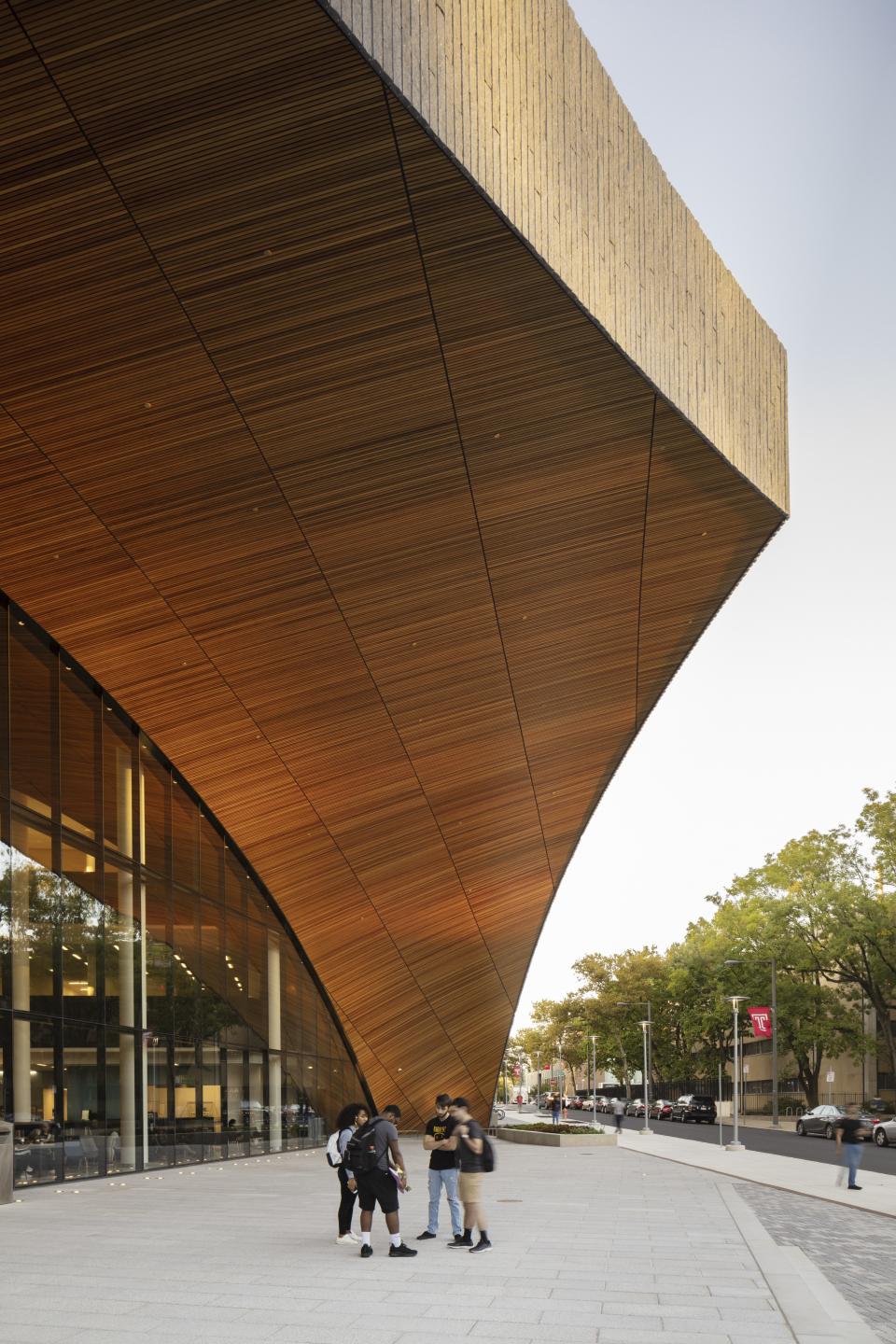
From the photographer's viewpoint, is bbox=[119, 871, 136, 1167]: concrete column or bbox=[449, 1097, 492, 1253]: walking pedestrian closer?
bbox=[449, 1097, 492, 1253]: walking pedestrian

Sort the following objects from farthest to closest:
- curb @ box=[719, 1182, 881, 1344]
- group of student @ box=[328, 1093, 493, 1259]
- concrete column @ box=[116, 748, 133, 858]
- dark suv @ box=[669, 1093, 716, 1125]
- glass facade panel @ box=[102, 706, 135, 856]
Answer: dark suv @ box=[669, 1093, 716, 1125] → concrete column @ box=[116, 748, 133, 858] → glass facade panel @ box=[102, 706, 135, 856] → group of student @ box=[328, 1093, 493, 1259] → curb @ box=[719, 1182, 881, 1344]

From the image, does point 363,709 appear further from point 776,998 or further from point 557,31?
point 776,998

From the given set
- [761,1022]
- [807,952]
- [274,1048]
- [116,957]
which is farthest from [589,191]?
[807,952]

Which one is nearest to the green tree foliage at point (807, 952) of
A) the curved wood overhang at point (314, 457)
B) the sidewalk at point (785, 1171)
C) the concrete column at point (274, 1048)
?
the sidewalk at point (785, 1171)

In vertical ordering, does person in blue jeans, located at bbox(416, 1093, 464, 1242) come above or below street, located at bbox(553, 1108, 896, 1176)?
above

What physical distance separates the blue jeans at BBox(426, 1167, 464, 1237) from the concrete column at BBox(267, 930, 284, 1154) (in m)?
16.4

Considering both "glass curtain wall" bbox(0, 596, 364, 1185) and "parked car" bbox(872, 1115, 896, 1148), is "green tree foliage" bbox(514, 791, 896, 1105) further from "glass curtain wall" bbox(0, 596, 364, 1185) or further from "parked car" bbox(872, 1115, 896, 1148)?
"glass curtain wall" bbox(0, 596, 364, 1185)

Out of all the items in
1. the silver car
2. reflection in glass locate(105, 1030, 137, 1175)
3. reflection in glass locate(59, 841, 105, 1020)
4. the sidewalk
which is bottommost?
the silver car

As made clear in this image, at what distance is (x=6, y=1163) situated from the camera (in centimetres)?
1596

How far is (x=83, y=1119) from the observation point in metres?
19.8

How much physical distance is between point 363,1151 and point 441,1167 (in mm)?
1231

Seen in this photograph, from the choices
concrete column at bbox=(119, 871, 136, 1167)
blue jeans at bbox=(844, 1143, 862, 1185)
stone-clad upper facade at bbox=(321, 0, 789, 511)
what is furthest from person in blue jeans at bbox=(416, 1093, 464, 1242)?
blue jeans at bbox=(844, 1143, 862, 1185)

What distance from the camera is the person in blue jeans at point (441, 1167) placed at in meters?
12.8

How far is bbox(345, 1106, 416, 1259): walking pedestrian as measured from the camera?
11.7 meters
